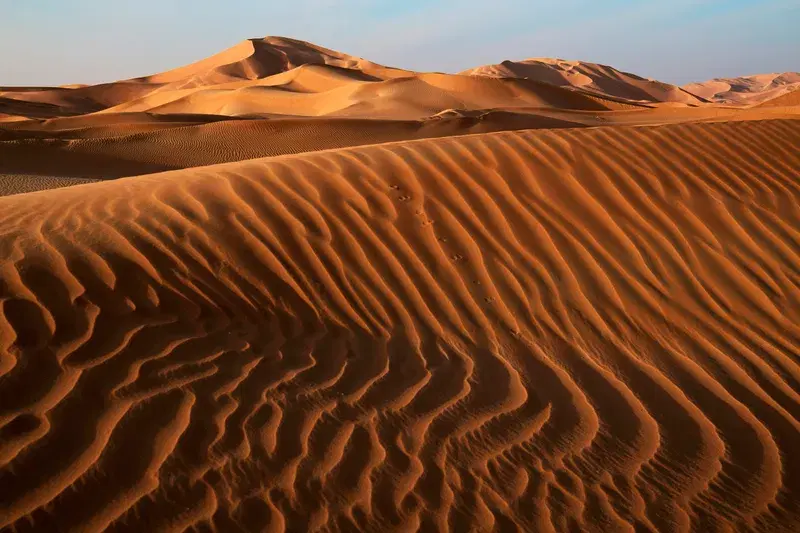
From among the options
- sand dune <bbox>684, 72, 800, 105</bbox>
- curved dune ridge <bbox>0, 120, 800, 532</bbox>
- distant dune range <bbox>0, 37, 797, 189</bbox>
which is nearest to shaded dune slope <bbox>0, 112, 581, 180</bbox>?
distant dune range <bbox>0, 37, 797, 189</bbox>

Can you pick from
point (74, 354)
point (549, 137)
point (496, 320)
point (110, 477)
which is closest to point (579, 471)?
point (496, 320)

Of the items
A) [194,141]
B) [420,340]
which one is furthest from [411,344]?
[194,141]

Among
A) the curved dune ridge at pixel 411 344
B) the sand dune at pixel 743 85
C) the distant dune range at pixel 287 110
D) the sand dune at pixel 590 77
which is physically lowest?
the sand dune at pixel 743 85

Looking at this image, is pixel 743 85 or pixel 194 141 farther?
pixel 743 85

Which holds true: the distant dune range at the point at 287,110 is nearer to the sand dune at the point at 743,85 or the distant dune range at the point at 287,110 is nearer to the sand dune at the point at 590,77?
the sand dune at the point at 590,77

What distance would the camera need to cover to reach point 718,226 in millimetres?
5102

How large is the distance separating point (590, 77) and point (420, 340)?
57.9 metres

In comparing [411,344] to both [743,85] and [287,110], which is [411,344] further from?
[743,85]

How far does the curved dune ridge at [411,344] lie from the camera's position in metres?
2.68

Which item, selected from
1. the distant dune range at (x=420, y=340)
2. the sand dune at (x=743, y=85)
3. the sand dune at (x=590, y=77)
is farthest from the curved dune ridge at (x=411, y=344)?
the sand dune at (x=743, y=85)

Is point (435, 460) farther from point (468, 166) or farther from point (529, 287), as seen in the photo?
point (468, 166)

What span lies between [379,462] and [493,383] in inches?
35.9

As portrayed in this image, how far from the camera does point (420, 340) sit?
386cm

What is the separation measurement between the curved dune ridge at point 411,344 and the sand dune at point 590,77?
47.9 m
